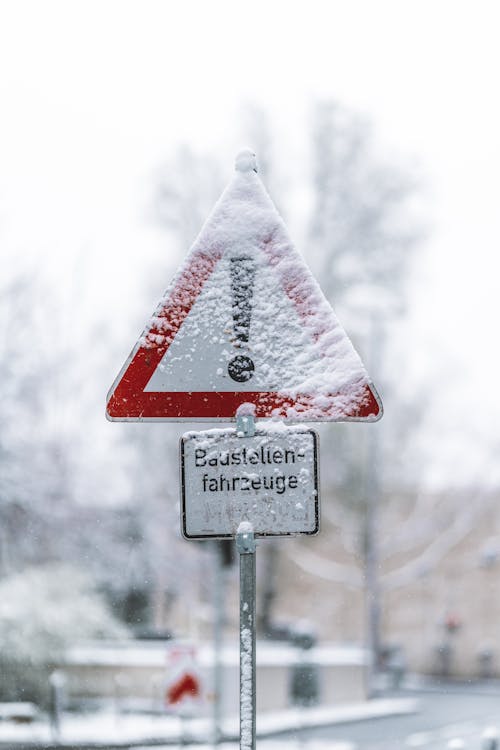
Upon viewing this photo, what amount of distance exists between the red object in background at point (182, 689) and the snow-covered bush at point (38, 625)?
505 centimetres

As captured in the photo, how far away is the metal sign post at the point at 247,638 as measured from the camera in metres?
3.48

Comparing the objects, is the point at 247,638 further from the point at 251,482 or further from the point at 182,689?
the point at 182,689

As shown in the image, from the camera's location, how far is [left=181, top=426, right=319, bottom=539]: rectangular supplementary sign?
11.7 ft

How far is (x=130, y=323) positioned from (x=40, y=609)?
8.88 m

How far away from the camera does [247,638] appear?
3.49 metres

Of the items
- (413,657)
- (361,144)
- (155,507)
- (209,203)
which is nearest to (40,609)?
Answer: (155,507)

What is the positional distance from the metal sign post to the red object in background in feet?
33.1

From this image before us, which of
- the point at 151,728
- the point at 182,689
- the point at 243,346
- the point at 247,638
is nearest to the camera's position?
the point at 247,638

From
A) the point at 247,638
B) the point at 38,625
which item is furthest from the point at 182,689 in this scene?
the point at 247,638

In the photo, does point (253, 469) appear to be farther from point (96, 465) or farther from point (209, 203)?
point (209, 203)

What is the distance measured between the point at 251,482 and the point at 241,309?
504 millimetres

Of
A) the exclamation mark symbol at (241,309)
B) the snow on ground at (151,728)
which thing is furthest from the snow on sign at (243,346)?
the snow on ground at (151,728)

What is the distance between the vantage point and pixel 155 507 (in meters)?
26.8

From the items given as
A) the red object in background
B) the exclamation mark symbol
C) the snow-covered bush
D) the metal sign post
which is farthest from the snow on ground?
the exclamation mark symbol
